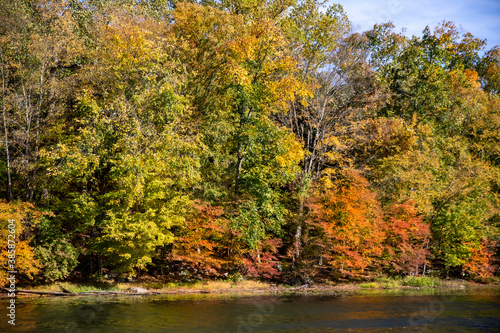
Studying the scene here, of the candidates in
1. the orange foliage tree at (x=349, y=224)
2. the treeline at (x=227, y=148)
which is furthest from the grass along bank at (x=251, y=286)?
the orange foliage tree at (x=349, y=224)

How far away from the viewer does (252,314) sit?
1686 centimetres

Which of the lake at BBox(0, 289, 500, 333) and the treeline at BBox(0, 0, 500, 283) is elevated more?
the treeline at BBox(0, 0, 500, 283)

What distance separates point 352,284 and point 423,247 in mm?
8558

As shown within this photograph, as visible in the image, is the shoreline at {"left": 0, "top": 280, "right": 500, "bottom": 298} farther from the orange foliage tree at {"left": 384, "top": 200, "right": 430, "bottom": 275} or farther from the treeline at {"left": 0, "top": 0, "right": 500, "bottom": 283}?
the orange foliage tree at {"left": 384, "top": 200, "right": 430, "bottom": 275}

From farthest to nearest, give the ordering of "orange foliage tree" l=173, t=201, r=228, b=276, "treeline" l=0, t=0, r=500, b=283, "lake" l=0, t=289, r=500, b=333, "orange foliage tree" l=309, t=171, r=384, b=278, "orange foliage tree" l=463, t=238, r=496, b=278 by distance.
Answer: "orange foliage tree" l=463, t=238, r=496, b=278 < "orange foliage tree" l=309, t=171, r=384, b=278 < "orange foliage tree" l=173, t=201, r=228, b=276 < "treeline" l=0, t=0, r=500, b=283 < "lake" l=0, t=289, r=500, b=333

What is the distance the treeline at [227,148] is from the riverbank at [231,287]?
971 millimetres

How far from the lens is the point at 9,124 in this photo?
81.6ft

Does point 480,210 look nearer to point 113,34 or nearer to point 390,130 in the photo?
point 390,130

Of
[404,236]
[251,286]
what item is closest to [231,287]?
[251,286]

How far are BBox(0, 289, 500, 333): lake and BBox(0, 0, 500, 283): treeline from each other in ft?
16.6

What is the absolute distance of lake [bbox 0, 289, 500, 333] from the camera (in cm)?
1409

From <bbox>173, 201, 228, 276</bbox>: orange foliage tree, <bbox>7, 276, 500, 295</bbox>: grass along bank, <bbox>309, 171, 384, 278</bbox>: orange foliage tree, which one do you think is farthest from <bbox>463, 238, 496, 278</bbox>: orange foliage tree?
<bbox>173, 201, 228, 276</bbox>: orange foliage tree

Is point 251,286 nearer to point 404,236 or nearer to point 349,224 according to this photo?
point 349,224

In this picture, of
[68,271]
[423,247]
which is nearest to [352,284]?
[423,247]
